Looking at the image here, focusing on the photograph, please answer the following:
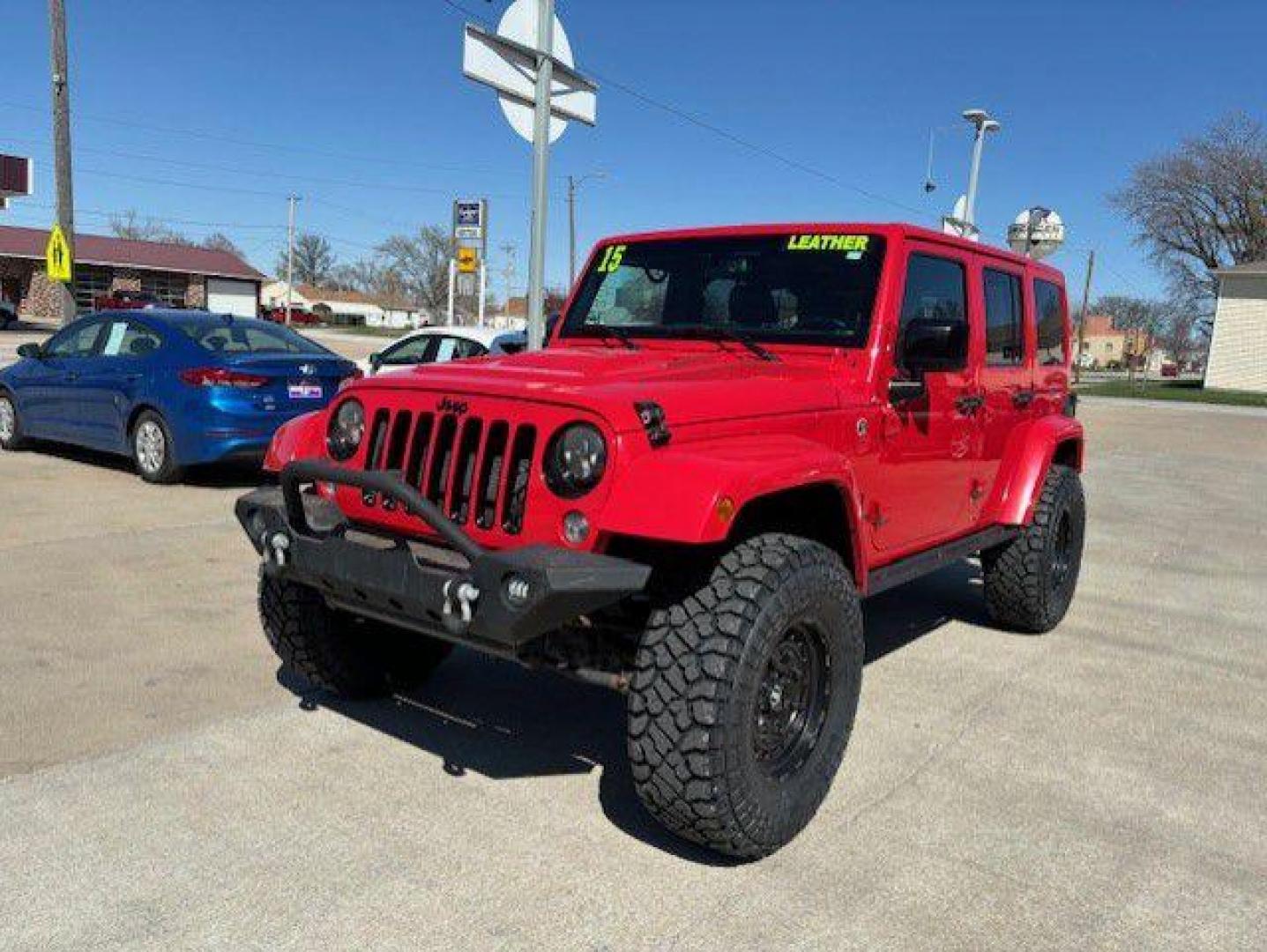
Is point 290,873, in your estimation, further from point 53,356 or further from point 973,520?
point 53,356

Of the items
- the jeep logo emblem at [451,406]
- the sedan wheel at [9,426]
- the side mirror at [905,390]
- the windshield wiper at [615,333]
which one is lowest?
the sedan wheel at [9,426]

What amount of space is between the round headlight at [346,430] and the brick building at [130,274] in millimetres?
48319

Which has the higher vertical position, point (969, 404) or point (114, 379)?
point (969, 404)

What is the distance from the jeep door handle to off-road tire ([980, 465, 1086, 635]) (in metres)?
0.85

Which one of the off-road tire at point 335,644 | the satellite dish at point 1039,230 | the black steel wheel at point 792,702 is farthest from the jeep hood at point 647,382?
the satellite dish at point 1039,230

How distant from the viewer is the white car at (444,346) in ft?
35.1

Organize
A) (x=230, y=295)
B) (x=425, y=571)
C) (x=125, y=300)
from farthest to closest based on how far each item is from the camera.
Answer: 1. (x=230, y=295)
2. (x=125, y=300)
3. (x=425, y=571)

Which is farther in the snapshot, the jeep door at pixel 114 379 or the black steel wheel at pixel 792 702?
the jeep door at pixel 114 379

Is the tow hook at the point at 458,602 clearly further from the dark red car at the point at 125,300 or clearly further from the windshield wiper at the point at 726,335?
the dark red car at the point at 125,300

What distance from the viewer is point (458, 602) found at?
2.62 meters

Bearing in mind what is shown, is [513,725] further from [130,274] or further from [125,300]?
[130,274]

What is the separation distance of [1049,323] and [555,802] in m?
3.85

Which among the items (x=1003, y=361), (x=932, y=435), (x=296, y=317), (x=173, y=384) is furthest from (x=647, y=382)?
(x=296, y=317)

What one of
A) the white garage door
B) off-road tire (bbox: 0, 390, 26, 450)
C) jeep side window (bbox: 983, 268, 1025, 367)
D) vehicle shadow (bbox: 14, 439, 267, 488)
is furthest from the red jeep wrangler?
the white garage door
